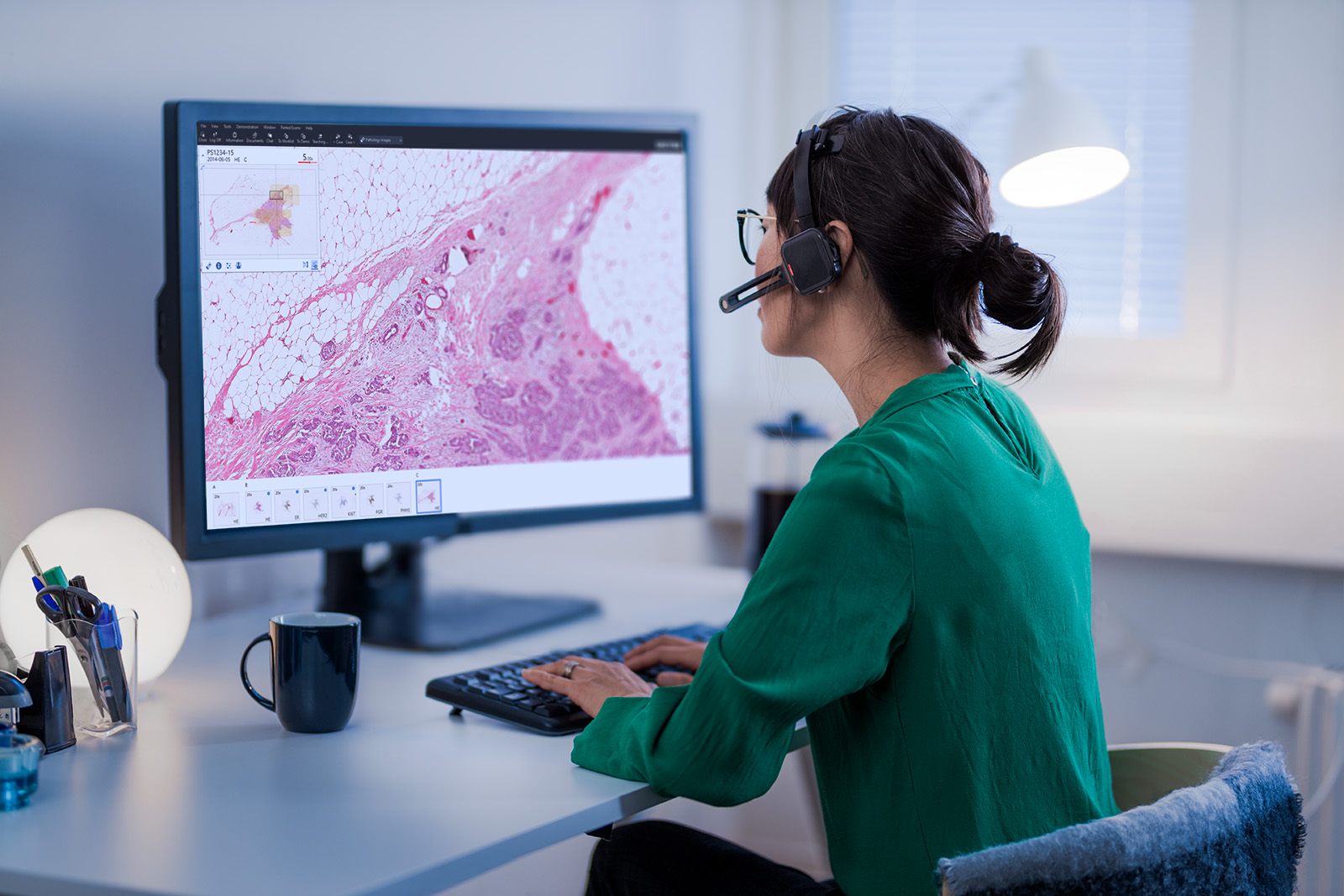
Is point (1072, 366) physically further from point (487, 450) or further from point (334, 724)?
point (334, 724)

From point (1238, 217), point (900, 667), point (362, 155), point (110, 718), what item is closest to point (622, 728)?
point (900, 667)

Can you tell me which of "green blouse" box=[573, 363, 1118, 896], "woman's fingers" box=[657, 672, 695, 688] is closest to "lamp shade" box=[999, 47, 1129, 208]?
"green blouse" box=[573, 363, 1118, 896]

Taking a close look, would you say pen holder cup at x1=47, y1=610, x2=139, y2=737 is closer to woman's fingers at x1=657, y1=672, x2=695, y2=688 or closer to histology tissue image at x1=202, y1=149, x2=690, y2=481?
histology tissue image at x1=202, y1=149, x2=690, y2=481

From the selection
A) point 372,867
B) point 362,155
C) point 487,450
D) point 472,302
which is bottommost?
point 372,867

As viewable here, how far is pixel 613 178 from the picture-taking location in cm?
132

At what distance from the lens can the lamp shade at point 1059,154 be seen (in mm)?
1474

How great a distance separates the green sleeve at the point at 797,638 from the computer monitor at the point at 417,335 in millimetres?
504

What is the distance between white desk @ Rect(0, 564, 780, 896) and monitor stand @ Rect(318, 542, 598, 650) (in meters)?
0.12

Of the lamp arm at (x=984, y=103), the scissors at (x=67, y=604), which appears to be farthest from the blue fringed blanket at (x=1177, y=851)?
the lamp arm at (x=984, y=103)

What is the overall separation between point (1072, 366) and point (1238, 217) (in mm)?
346

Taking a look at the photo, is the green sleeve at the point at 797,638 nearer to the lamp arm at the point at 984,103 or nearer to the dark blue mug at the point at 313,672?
the dark blue mug at the point at 313,672

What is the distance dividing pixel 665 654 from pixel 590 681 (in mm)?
127

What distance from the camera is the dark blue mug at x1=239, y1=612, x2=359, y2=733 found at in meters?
0.93

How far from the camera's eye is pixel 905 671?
0.81m
